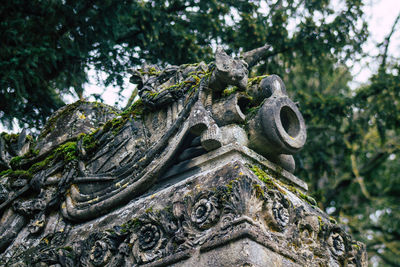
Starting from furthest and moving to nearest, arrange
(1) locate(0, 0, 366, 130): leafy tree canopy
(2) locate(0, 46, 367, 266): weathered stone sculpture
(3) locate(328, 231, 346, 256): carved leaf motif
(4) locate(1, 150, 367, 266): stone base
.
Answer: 1. (1) locate(0, 0, 366, 130): leafy tree canopy
2. (3) locate(328, 231, 346, 256): carved leaf motif
3. (2) locate(0, 46, 367, 266): weathered stone sculpture
4. (4) locate(1, 150, 367, 266): stone base

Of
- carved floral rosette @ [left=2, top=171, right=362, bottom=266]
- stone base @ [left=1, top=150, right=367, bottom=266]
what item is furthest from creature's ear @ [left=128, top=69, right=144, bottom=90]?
carved floral rosette @ [left=2, top=171, right=362, bottom=266]

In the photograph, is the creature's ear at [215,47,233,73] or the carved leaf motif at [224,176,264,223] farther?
the creature's ear at [215,47,233,73]

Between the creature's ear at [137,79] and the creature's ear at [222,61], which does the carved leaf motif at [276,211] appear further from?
the creature's ear at [137,79]

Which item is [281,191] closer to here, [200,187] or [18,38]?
[200,187]

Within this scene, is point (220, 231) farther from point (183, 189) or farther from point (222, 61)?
point (222, 61)

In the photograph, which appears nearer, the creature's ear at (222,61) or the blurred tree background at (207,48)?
the creature's ear at (222,61)

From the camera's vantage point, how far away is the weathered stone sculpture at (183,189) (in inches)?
122

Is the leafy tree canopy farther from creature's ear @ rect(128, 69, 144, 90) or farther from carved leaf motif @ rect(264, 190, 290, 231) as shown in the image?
carved leaf motif @ rect(264, 190, 290, 231)

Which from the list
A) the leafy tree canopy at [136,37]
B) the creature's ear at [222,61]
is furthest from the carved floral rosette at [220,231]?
the leafy tree canopy at [136,37]

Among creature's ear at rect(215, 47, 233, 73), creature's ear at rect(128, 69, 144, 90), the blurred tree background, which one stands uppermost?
the blurred tree background

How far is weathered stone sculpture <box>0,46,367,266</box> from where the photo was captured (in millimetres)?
3102

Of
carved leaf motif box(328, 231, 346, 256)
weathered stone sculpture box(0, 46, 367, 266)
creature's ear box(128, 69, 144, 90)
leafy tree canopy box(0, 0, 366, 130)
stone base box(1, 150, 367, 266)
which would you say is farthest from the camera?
leafy tree canopy box(0, 0, 366, 130)

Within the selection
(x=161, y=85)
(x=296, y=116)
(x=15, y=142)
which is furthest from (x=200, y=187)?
(x=15, y=142)

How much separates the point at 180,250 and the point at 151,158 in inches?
41.4
